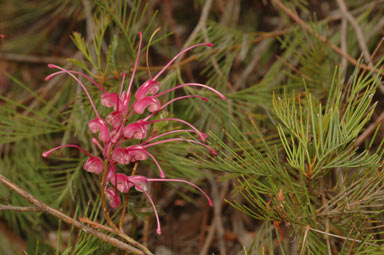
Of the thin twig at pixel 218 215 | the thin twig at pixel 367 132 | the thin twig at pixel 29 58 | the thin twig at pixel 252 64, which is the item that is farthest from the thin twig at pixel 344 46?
the thin twig at pixel 29 58

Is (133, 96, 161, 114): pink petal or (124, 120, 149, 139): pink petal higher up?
(133, 96, 161, 114): pink petal

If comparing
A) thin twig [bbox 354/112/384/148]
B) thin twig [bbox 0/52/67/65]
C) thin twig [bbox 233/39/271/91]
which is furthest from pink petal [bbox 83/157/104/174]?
thin twig [bbox 0/52/67/65]

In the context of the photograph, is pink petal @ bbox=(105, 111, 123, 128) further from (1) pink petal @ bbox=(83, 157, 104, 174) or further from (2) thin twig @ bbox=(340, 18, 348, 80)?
(2) thin twig @ bbox=(340, 18, 348, 80)

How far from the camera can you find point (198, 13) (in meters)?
1.45

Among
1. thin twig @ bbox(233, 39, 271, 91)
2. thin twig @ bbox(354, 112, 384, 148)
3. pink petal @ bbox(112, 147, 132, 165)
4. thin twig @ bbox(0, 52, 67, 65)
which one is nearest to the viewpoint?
pink petal @ bbox(112, 147, 132, 165)

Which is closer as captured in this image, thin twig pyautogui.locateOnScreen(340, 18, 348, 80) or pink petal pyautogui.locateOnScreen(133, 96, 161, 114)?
pink petal pyautogui.locateOnScreen(133, 96, 161, 114)

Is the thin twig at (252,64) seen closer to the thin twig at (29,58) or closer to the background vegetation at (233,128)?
the background vegetation at (233,128)

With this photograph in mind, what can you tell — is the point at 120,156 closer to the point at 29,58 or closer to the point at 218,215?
the point at 218,215

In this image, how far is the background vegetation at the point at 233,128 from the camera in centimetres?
61

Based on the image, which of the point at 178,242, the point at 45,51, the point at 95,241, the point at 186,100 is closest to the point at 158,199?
the point at 178,242

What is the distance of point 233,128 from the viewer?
0.91 meters

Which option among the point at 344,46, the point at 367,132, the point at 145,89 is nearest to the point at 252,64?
the point at 344,46

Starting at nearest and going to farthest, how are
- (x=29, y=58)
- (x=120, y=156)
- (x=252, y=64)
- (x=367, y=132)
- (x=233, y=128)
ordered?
(x=120, y=156) < (x=367, y=132) < (x=233, y=128) < (x=252, y=64) < (x=29, y=58)

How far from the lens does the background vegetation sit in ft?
2.02
